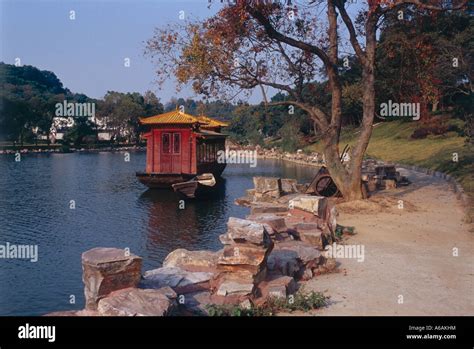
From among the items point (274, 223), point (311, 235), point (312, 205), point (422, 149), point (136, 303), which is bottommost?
point (136, 303)

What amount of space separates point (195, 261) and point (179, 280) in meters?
1.83

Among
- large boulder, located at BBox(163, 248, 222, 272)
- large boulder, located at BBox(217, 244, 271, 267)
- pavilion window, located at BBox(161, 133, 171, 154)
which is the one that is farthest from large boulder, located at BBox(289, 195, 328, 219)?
pavilion window, located at BBox(161, 133, 171, 154)

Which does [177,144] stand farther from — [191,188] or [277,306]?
[277,306]

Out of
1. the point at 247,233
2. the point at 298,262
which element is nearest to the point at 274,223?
the point at 298,262

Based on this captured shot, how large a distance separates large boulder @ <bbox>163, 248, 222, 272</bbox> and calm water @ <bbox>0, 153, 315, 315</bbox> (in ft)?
8.79

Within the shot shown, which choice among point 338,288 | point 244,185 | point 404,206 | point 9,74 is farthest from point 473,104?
point 9,74

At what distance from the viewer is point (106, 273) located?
25.8ft

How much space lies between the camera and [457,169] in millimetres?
27562

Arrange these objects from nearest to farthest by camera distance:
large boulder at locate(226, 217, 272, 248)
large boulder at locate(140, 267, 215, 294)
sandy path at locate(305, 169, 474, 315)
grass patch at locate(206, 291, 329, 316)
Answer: grass patch at locate(206, 291, 329, 316) → sandy path at locate(305, 169, 474, 315) → large boulder at locate(140, 267, 215, 294) → large boulder at locate(226, 217, 272, 248)

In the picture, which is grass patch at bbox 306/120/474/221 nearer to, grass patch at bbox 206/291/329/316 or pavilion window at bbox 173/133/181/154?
grass patch at bbox 206/291/329/316

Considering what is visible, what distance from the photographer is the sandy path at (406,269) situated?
8719mm

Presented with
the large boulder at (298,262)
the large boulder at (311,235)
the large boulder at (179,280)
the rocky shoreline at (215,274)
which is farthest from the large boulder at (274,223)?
the large boulder at (179,280)

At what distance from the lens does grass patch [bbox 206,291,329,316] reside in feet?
26.7

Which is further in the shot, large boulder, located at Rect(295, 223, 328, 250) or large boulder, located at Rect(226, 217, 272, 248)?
large boulder, located at Rect(295, 223, 328, 250)
